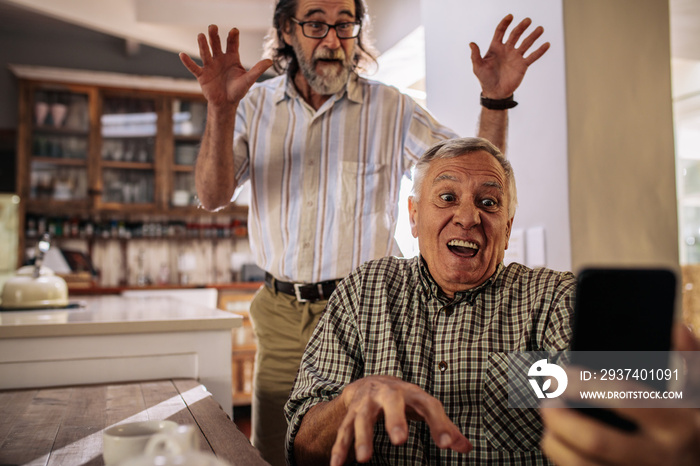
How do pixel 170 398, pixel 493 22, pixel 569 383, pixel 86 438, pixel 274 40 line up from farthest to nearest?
pixel 493 22, pixel 274 40, pixel 170 398, pixel 86 438, pixel 569 383

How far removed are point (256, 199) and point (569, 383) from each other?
56.9 inches

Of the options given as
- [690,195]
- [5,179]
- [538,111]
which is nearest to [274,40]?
[538,111]

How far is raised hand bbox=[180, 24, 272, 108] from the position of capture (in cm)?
154

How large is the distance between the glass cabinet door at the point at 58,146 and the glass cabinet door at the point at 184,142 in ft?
2.42

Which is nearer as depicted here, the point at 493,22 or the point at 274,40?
the point at 274,40

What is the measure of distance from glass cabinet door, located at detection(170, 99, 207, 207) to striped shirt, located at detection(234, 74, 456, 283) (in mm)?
3529

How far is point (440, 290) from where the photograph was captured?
1.33 metres

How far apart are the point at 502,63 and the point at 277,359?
1096mm

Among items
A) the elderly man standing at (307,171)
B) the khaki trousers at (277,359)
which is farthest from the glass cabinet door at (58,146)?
the khaki trousers at (277,359)

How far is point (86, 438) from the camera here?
1113mm

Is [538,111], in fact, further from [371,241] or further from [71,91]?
[71,91]

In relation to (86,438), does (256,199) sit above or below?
above

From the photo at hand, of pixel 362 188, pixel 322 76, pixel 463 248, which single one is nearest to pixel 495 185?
pixel 463 248

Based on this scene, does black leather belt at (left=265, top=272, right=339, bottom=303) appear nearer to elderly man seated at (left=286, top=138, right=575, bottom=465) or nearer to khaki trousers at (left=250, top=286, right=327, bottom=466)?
khaki trousers at (left=250, top=286, right=327, bottom=466)
